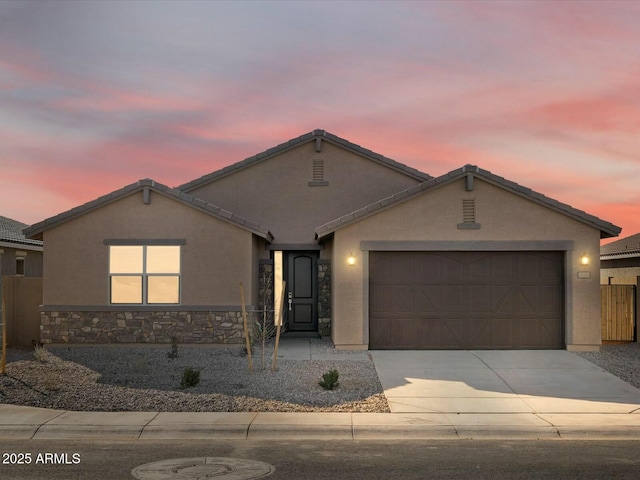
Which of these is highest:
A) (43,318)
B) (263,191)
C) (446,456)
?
(263,191)

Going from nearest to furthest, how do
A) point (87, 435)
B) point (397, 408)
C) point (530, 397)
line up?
point (87, 435) < point (397, 408) < point (530, 397)

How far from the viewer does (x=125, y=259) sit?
58.8 feet

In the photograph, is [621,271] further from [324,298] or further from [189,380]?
[189,380]

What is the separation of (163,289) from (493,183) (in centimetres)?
876

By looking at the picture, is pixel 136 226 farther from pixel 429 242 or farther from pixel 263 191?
pixel 429 242

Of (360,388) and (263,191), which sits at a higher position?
(263,191)

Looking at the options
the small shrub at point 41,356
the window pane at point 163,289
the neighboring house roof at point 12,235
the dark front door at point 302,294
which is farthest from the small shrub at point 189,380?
the neighboring house roof at point 12,235

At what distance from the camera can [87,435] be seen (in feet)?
32.3

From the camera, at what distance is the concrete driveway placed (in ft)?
37.9

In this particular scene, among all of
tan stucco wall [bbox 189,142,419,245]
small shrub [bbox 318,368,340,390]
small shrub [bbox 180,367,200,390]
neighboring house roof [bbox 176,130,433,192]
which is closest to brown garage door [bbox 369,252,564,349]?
tan stucco wall [bbox 189,142,419,245]

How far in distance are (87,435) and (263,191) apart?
12.2 meters

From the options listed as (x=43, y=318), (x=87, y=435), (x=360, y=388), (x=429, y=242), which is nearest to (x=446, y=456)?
(x=360, y=388)

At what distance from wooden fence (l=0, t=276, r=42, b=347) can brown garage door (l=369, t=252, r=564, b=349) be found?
924 centimetres

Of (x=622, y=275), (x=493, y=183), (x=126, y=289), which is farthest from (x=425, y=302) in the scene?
(x=622, y=275)
